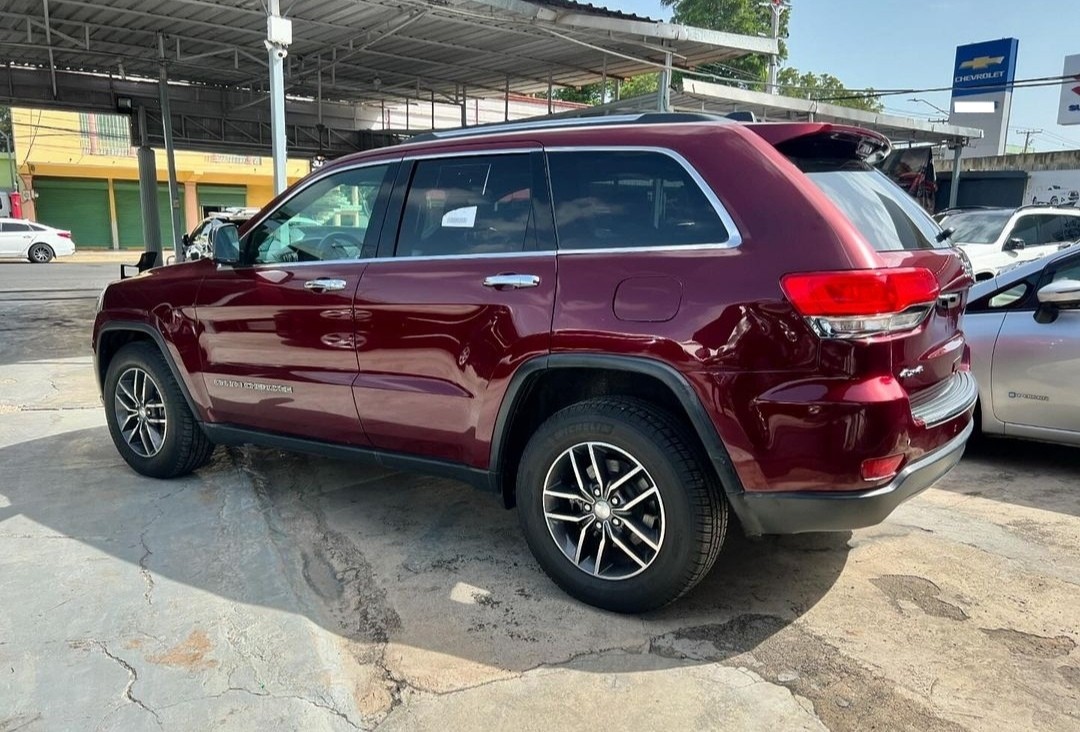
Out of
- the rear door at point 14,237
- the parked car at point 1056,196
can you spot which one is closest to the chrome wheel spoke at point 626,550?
the parked car at point 1056,196

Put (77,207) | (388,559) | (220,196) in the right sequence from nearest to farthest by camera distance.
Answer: (388,559), (77,207), (220,196)

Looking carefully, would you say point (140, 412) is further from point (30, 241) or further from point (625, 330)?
point (30, 241)

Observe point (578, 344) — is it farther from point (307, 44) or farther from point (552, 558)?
point (307, 44)

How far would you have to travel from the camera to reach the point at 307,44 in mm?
13289

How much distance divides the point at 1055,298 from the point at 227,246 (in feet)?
15.3

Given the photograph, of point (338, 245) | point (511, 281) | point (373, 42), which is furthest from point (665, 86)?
point (511, 281)

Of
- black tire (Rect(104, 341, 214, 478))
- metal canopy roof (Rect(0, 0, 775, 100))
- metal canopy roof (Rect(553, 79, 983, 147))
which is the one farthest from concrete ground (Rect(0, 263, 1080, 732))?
metal canopy roof (Rect(553, 79, 983, 147))

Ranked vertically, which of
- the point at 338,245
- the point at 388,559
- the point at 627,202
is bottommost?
the point at 388,559

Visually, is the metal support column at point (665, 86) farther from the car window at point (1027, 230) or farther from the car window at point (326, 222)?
the car window at point (326, 222)

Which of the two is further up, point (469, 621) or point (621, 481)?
point (621, 481)

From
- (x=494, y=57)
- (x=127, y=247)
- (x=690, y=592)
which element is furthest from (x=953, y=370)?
(x=127, y=247)

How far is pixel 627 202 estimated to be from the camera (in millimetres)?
3016

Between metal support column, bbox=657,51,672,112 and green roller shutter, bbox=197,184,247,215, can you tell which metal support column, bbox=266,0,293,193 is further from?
green roller shutter, bbox=197,184,247,215

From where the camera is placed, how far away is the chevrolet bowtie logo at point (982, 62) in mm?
31764
